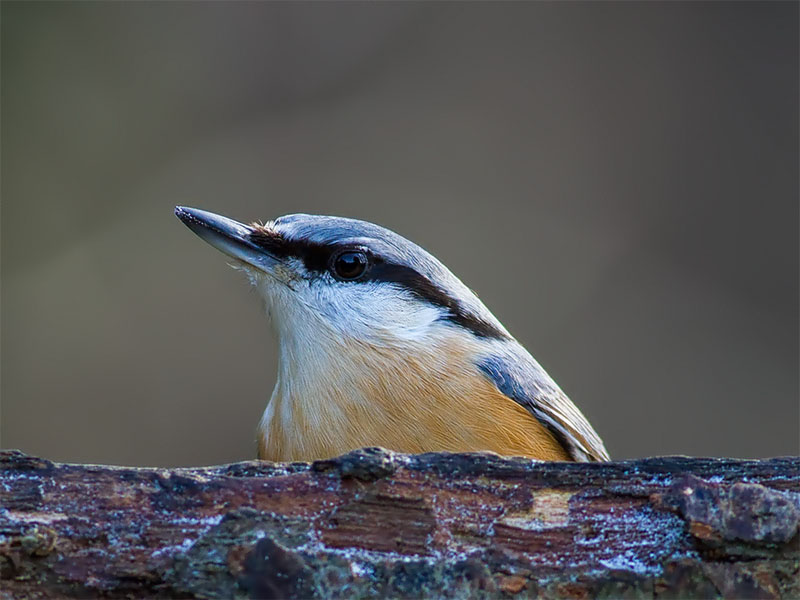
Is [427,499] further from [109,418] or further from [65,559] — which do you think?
[109,418]

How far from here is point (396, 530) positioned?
6.65 feet

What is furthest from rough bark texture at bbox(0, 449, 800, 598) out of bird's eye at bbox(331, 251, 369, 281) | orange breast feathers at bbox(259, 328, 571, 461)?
bird's eye at bbox(331, 251, 369, 281)

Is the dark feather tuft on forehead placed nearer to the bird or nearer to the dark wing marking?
the bird

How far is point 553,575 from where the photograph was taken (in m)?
1.99

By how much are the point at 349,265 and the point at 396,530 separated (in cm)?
133

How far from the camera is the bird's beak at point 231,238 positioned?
3121mm

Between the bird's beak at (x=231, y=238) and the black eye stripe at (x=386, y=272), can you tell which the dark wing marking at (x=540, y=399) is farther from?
the bird's beak at (x=231, y=238)

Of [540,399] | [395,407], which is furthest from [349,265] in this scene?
[540,399]

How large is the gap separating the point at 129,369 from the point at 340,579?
446cm

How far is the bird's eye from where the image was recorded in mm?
3182

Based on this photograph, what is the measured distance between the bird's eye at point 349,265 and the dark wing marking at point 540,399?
519 millimetres

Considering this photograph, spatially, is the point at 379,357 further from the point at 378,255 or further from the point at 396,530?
the point at 396,530

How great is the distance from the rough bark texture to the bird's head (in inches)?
40.3

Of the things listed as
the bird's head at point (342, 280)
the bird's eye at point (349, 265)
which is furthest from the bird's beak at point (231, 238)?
the bird's eye at point (349, 265)
